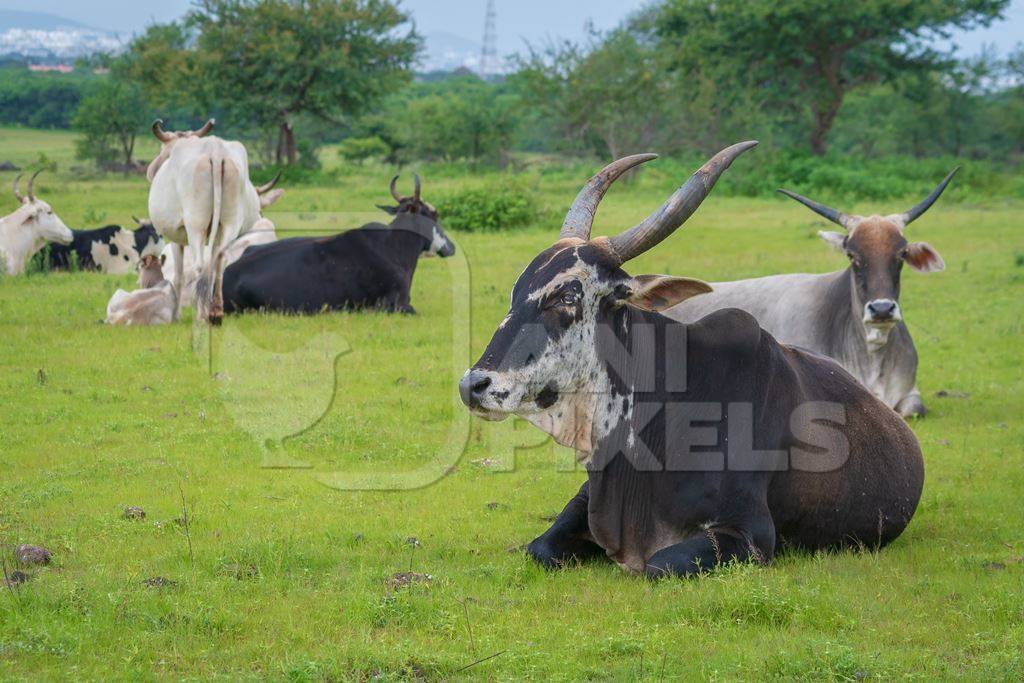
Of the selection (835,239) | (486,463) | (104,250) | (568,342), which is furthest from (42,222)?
(568,342)

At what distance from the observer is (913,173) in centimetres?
3106

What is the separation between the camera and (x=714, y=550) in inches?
198

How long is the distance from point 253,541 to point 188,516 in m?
0.69

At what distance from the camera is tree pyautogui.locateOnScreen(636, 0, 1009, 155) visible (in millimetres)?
32906

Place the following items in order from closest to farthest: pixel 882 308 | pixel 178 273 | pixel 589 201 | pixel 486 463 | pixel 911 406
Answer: pixel 589 201 → pixel 486 463 → pixel 882 308 → pixel 911 406 → pixel 178 273

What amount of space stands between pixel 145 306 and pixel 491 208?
33.1ft

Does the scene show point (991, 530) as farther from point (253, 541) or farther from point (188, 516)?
point (188, 516)

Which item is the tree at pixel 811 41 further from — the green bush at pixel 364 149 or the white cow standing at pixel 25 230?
the white cow standing at pixel 25 230

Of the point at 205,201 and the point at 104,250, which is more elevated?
the point at 205,201

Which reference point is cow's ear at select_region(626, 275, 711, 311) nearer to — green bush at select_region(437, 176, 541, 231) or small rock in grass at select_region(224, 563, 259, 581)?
small rock in grass at select_region(224, 563, 259, 581)

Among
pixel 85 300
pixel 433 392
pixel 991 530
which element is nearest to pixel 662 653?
pixel 991 530

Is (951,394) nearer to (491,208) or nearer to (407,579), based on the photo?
(407,579)

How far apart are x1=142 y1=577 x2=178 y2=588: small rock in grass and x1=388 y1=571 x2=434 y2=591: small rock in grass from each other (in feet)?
2.89

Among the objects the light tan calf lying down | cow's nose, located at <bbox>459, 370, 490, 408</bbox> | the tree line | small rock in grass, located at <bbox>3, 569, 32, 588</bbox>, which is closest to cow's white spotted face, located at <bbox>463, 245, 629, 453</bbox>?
cow's nose, located at <bbox>459, 370, 490, 408</bbox>
